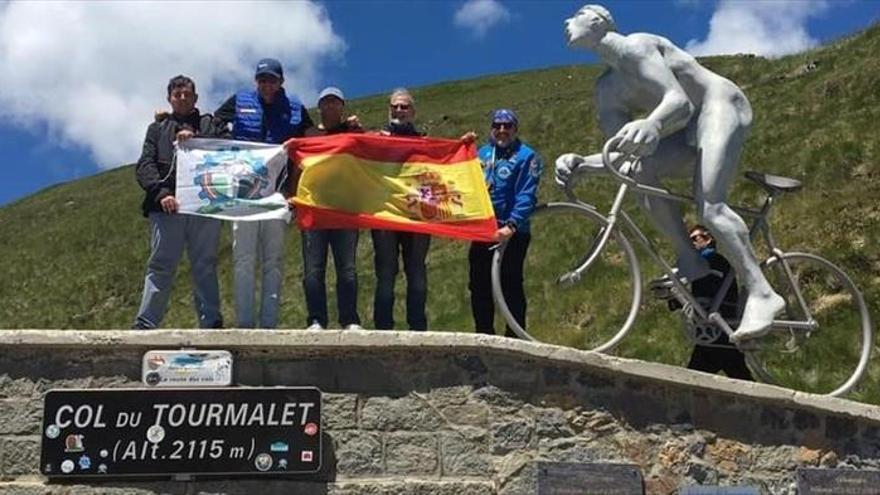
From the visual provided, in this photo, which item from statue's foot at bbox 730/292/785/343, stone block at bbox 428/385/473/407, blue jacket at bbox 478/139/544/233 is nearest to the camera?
stone block at bbox 428/385/473/407

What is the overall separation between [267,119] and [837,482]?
512 cm

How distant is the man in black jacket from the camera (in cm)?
848

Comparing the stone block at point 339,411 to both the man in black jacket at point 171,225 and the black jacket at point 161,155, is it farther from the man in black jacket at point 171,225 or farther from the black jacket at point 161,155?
the black jacket at point 161,155

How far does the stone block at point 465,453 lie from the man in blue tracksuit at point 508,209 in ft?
4.43

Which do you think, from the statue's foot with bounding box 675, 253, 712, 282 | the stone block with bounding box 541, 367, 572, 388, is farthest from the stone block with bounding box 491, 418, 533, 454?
the statue's foot with bounding box 675, 253, 712, 282

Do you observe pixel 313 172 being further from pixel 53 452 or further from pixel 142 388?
pixel 53 452

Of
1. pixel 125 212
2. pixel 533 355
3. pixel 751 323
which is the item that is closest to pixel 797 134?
pixel 751 323

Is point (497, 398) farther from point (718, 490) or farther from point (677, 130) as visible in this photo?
point (677, 130)

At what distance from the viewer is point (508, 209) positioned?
8.96 m

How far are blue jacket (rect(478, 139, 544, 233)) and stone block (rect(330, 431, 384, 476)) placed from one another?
7.14 feet

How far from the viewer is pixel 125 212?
3559 cm

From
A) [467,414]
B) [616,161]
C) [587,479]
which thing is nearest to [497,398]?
[467,414]

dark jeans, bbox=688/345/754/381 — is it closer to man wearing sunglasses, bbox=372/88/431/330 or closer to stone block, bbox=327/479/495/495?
man wearing sunglasses, bbox=372/88/431/330

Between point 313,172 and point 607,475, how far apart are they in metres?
3.23
